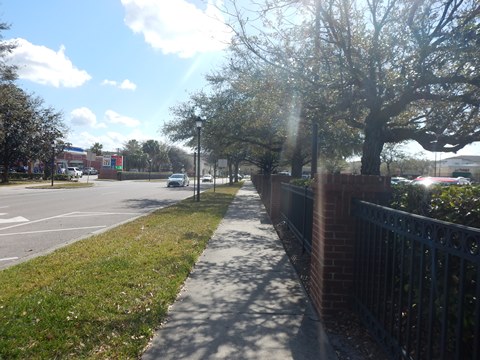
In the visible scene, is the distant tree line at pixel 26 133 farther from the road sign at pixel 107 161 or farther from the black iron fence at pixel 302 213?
the black iron fence at pixel 302 213

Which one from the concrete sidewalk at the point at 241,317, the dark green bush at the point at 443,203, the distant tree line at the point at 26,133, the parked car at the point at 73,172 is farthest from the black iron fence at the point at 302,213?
the parked car at the point at 73,172

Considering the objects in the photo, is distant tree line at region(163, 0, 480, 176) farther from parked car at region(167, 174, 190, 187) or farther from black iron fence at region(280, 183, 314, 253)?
parked car at region(167, 174, 190, 187)

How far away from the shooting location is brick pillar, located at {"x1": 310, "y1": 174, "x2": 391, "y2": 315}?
441 centimetres

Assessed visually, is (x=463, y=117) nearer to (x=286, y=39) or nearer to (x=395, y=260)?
(x=286, y=39)

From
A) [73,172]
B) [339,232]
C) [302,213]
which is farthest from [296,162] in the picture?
[73,172]

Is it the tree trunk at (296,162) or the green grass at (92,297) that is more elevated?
the tree trunk at (296,162)

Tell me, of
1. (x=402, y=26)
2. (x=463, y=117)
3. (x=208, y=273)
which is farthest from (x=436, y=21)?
(x=208, y=273)

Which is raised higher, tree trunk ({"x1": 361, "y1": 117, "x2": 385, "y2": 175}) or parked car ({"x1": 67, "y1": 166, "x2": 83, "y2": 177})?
tree trunk ({"x1": 361, "y1": 117, "x2": 385, "y2": 175})

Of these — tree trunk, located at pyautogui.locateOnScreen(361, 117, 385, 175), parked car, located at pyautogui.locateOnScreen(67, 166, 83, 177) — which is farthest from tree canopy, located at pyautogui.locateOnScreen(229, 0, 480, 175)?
parked car, located at pyautogui.locateOnScreen(67, 166, 83, 177)

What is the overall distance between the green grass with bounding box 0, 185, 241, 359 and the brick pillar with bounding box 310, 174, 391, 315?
1792 millimetres

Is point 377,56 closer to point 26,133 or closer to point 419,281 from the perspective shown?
point 419,281

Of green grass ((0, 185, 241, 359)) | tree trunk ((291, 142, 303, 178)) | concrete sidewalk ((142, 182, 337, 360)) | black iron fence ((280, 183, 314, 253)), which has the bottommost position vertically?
concrete sidewalk ((142, 182, 337, 360))

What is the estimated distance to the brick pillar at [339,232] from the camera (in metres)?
4.41

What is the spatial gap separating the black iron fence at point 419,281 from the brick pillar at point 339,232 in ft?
0.49
